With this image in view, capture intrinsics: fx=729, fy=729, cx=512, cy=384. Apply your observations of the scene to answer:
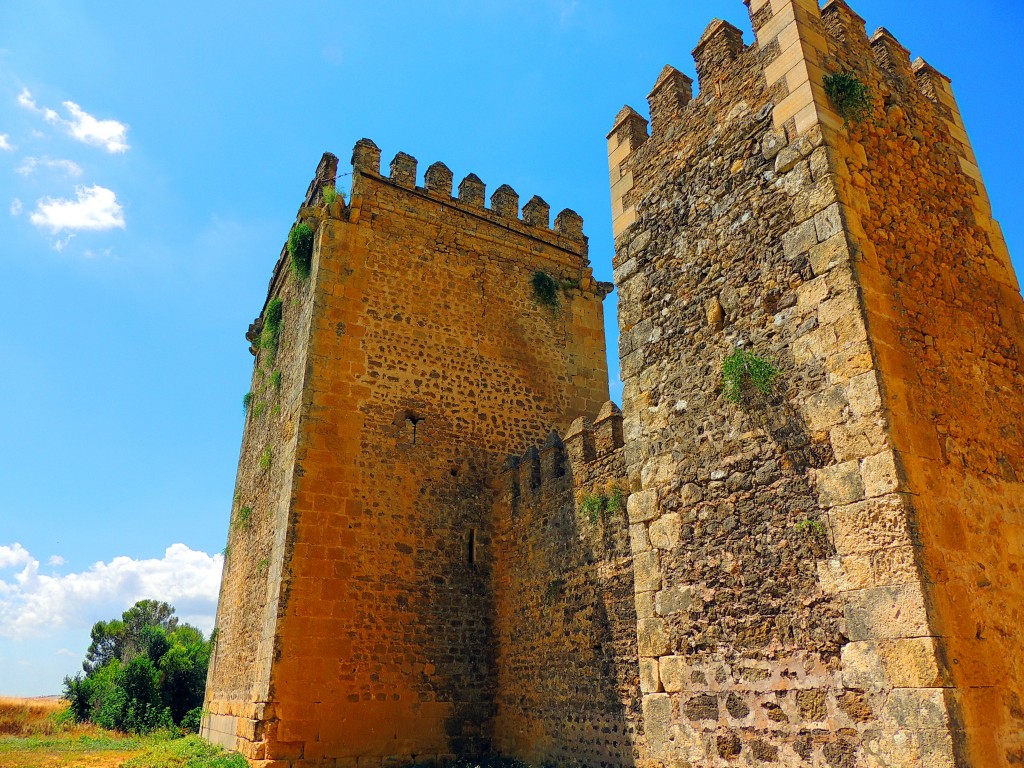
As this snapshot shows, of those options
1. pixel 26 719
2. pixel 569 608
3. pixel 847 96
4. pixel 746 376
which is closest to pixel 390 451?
pixel 569 608

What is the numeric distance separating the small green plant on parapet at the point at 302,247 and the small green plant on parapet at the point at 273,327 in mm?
1768

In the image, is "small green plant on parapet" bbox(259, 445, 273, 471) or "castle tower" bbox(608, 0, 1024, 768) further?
"small green plant on parapet" bbox(259, 445, 273, 471)

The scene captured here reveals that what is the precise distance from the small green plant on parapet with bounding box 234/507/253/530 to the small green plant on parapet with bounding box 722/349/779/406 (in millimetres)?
9632

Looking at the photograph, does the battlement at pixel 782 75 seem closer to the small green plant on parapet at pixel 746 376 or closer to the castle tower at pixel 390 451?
the small green plant on parapet at pixel 746 376

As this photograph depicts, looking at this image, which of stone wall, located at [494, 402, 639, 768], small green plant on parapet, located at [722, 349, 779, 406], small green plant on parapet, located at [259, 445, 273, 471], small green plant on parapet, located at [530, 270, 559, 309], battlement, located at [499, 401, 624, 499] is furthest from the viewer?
small green plant on parapet, located at [530, 270, 559, 309]

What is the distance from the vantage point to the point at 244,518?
511 inches

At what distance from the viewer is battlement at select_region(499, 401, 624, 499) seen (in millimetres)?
9062

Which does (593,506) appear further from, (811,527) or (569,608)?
(811,527)

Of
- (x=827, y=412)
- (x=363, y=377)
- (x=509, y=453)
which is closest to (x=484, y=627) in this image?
(x=509, y=453)

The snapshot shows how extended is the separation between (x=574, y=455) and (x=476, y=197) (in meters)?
6.19

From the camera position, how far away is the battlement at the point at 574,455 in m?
9.06

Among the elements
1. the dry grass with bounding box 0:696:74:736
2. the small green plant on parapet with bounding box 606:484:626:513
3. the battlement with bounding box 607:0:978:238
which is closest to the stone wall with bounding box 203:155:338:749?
the small green plant on parapet with bounding box 606:484:626:513

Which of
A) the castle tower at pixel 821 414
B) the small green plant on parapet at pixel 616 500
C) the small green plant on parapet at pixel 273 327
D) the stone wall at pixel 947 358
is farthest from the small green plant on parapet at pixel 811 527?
the small green plant on parapet at pixel 273 327

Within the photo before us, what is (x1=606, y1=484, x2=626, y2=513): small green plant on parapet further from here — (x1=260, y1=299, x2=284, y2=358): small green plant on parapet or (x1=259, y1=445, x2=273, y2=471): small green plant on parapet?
(x1=260, y1=299, x2=284, y2=358): small green plant on parapet
